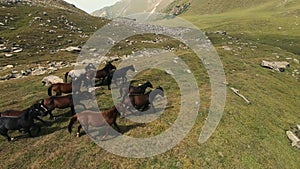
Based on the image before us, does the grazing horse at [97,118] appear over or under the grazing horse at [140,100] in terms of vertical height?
over

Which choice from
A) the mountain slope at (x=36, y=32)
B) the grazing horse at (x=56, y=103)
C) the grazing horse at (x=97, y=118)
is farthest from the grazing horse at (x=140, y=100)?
the mountain slope at (x=36, y=32)

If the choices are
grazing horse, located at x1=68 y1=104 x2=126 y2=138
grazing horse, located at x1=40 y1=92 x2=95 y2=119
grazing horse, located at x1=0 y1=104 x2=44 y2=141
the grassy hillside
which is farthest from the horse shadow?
grazing horse, located at x1=0 y1=104 x2=44 y2=141

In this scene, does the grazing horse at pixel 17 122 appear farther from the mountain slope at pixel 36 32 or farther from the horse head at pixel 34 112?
the mountain slope at pixel 36 32

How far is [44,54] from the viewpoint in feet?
190

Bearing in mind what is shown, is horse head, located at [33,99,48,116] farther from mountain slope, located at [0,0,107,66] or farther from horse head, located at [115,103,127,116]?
mountain slope, located at [0,0,107,66]

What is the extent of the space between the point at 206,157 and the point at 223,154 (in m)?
1.23

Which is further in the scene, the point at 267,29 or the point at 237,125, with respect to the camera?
the point at 267,29

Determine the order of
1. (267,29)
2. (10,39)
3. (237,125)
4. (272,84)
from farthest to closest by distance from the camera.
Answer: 1. (267,29)
2. (10,39)
3. (272,84)
4. (237,125)

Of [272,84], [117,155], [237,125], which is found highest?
[117,155]

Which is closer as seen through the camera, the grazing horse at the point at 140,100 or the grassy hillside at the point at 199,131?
the grassy hillside at the point at 199,131

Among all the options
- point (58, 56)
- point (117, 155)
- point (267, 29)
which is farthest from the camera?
point (267, 29)

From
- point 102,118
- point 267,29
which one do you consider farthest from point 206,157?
point 267,29

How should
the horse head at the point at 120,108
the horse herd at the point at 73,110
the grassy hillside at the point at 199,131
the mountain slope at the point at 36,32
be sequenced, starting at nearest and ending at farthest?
the grassy hillside at the point at 199,131 → the horse herd at the point at 73,110 → the horse head at the point at 120,108 → the mountain slope at the point at 36,32

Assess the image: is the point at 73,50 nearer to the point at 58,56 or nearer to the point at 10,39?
the point at 58,56
